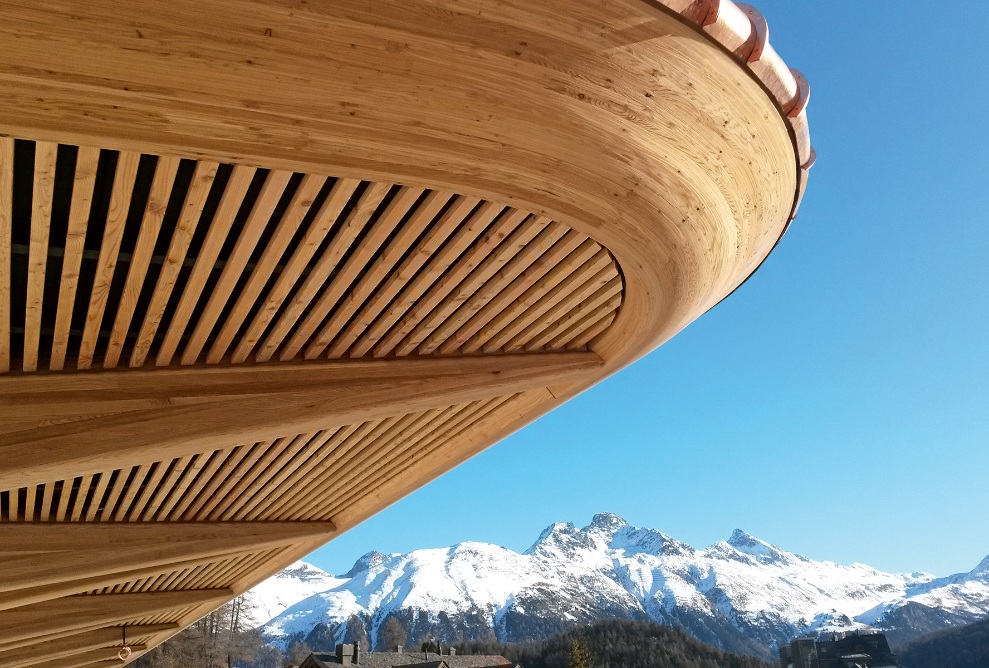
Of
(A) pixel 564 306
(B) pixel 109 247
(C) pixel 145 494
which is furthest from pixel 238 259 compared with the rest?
(C) pixel 145 494

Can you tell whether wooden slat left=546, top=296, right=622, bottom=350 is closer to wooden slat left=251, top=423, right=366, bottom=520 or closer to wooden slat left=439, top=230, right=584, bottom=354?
wooden slat left=439, top=230, right=584, bottom=354

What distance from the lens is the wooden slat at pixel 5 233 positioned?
2578 mm

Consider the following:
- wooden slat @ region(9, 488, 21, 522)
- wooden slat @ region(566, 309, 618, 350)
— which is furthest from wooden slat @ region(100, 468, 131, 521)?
wooden slat @ region(566, 309, 618, 350)

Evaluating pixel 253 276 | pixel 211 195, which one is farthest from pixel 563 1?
pixel 253 276

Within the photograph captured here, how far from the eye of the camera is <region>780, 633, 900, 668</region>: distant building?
5973 centimetres

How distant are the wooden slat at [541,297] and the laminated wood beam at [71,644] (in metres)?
12.6

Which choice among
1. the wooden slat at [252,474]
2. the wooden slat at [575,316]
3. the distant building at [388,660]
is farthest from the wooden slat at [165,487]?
the distant building at [388,660]

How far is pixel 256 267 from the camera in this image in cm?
369

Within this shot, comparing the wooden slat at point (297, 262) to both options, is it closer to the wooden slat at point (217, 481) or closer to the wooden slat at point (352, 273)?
the wooden slat at point (352, 273)

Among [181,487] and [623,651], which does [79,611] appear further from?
[623,651]

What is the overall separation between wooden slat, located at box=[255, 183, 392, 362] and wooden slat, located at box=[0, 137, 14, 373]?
121 centimetres

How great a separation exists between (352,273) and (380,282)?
0.27 meters

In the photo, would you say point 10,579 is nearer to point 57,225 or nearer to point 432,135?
point 57,225

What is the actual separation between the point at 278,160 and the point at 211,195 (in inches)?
34.3
